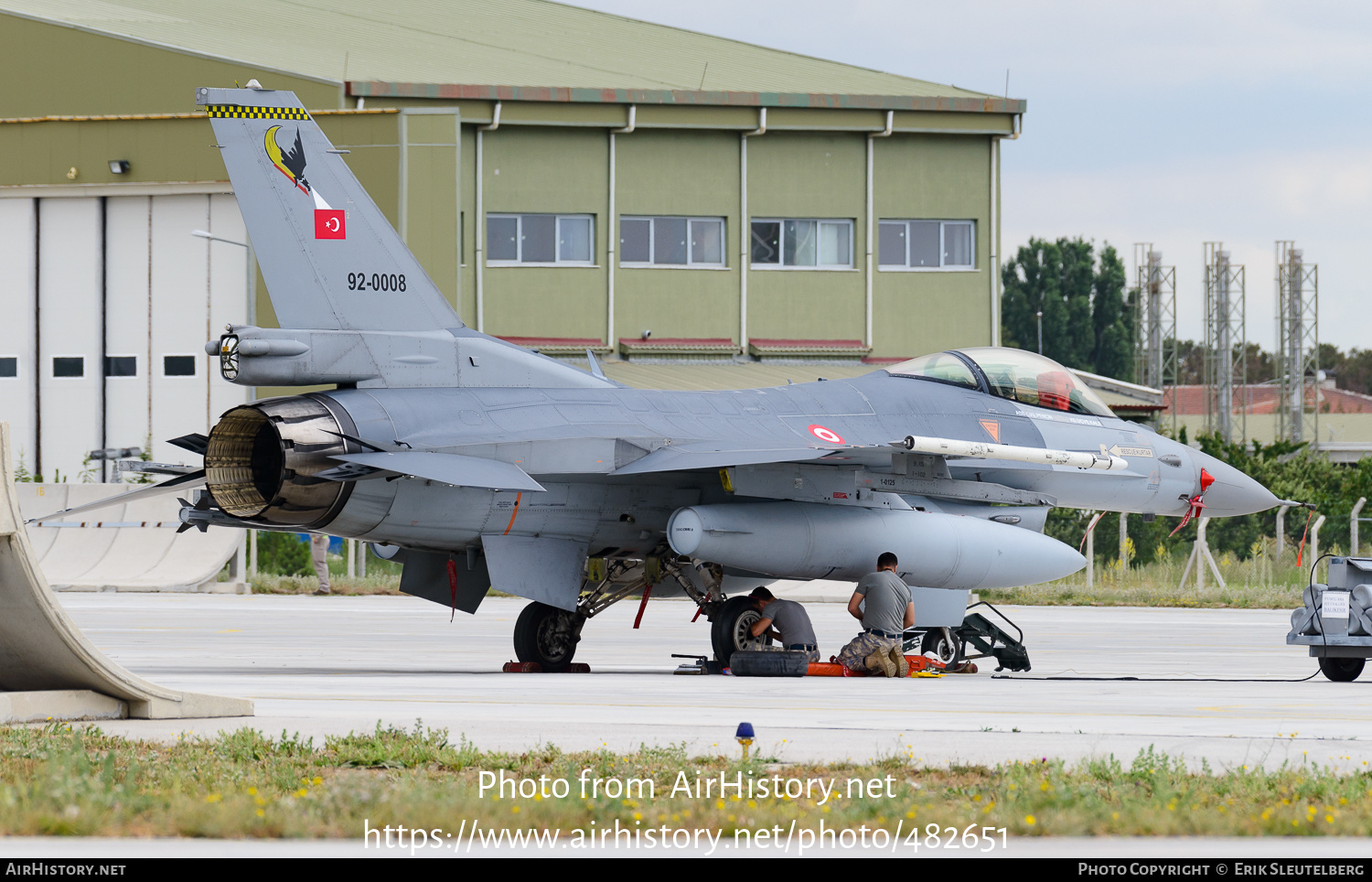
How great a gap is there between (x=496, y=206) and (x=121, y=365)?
10.3 m

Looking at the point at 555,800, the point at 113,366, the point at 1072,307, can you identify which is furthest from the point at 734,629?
the point at 1072,307

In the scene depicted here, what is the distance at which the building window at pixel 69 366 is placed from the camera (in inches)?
1569

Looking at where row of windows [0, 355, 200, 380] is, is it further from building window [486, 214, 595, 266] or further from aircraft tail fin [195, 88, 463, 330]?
aircraft tail fin [195, 88, 463, 330]

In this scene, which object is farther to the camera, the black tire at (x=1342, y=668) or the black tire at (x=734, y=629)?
the black tire at (x=734, y=629)

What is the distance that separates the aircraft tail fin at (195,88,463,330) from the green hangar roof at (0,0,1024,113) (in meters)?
26.1

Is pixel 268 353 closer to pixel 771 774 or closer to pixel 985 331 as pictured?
pixel 771 774

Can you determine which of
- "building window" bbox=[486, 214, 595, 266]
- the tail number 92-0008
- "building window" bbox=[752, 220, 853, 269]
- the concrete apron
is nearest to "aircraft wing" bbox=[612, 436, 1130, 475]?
the tail number 92-0008

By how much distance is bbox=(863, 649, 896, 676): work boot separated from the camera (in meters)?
13.7

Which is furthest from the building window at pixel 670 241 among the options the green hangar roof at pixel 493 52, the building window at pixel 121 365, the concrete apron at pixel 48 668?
the concrete apron at pixel 48 668

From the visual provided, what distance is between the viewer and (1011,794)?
246 inches

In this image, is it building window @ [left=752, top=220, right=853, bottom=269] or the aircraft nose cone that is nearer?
the aircraft nose cone

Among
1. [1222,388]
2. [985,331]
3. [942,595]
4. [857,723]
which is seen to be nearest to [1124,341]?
[1222,388]

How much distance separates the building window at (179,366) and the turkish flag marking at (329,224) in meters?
27.6

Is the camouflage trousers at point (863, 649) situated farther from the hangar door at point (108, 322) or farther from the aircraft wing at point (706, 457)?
the hangar door at point (108, 322)
